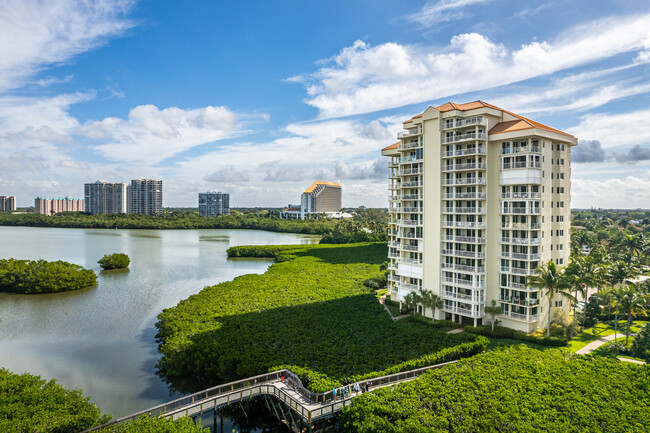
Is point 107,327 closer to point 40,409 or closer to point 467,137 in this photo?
point 40,409

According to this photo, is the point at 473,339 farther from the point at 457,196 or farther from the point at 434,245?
the point at 457,196

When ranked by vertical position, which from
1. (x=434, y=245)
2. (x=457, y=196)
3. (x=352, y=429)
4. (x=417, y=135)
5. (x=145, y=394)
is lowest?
(x=145, y=394)

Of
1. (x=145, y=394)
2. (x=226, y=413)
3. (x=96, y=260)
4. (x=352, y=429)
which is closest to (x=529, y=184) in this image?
(x=352, y=429)

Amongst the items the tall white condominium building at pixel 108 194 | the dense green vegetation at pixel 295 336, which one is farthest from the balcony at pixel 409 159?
the tall white condominium building at pixel 108 194

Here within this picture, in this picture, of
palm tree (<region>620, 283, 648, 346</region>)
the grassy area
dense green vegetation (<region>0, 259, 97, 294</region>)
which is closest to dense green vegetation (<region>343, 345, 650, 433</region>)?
the grassy area

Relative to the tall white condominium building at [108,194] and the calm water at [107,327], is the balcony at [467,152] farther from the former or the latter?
the tall white condominium building at [108,194]
